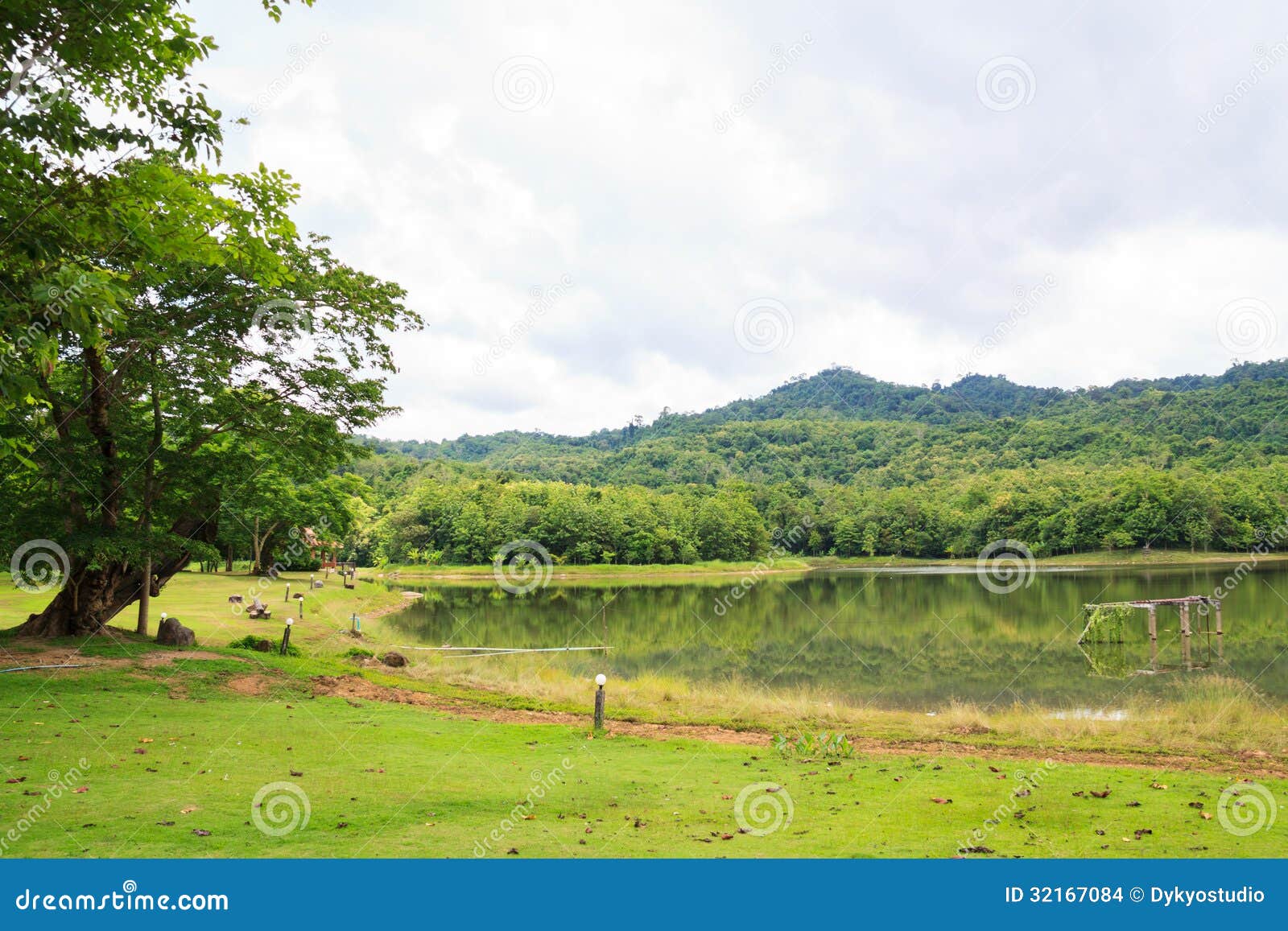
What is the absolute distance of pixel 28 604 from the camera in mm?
23422

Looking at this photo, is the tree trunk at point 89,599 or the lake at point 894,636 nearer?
the tree trunk at point 89,599

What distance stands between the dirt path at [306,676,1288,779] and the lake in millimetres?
5404

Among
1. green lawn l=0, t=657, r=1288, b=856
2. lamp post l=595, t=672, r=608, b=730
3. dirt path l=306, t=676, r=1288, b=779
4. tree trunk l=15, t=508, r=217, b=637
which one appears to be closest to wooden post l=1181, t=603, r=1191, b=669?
dirt path l=306, t=676, r=1288, b=779

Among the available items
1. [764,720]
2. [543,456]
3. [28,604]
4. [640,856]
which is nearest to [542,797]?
[640,856]

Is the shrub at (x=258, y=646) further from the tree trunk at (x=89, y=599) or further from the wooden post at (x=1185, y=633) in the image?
the wooden post at (x=1185, y=633)

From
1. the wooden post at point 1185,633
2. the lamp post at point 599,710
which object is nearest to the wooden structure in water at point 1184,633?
the wooden post at point 1185,633

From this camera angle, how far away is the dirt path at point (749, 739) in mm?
10438

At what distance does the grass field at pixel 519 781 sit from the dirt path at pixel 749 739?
0.08m

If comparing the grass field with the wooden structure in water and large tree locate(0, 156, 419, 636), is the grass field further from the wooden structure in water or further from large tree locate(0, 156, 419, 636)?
the wooden structure in water

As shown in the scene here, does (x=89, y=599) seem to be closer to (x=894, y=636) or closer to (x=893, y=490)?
(x=894, y=636)

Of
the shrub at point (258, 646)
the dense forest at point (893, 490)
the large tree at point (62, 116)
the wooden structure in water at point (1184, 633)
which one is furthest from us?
the dense forest at point (893, 490)

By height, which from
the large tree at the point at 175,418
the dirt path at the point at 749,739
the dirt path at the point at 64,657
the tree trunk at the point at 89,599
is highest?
the large tree at the point at 175,418

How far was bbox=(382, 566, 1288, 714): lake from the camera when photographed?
64.2 ft

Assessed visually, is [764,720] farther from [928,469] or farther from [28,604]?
[928,469]
